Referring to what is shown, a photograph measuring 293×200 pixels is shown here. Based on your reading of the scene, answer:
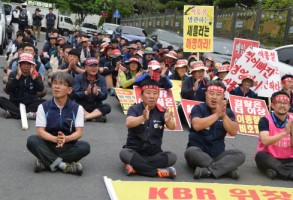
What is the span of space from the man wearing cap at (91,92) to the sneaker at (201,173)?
355 centimetres

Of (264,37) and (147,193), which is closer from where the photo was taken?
(147,193)

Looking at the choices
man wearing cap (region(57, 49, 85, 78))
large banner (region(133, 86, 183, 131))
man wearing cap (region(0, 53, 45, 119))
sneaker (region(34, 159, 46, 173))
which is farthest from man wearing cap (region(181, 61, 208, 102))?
sneaker (region(34, 159, 46, 173))

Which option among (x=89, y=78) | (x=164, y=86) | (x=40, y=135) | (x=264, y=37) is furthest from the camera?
(x=264, y=37)

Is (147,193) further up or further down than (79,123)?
further down

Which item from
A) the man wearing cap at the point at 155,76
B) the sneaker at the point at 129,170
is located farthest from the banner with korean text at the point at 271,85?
the sneaker at the point at 129,170

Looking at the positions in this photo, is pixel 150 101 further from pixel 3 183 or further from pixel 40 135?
pixel 3 183

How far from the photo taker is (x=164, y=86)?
10.1m

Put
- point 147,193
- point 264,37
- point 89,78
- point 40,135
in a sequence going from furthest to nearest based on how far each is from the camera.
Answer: point 264,37 < point 89,78 < point 40,135 < point 147,193

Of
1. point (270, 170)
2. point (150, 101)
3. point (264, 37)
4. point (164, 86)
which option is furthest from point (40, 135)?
point (264, 37)

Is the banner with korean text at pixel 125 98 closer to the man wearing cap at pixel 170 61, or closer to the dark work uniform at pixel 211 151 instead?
the man wearing cap at pixel 170 61

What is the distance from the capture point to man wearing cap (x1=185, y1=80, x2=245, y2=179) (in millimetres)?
6297

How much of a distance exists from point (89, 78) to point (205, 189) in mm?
4350

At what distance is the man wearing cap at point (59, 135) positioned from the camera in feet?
20.0

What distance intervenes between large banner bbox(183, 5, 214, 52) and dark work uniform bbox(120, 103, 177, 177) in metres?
5.18
